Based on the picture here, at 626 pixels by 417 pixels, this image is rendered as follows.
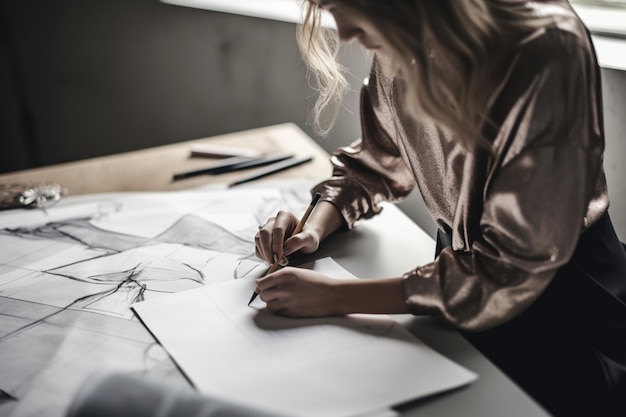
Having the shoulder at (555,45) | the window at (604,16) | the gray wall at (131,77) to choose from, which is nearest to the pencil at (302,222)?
the shoulder at (555,45)

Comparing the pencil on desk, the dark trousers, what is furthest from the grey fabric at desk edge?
the pencil on desk

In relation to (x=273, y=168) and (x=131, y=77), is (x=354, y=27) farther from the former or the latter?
(x=131, y=77)

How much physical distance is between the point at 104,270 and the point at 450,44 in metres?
0.49

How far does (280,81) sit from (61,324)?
1.19 metres

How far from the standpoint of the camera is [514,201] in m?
0.64

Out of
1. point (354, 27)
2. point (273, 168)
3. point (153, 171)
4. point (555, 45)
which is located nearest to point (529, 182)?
point (555, 45)

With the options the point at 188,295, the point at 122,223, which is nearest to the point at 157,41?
the point at 122,223

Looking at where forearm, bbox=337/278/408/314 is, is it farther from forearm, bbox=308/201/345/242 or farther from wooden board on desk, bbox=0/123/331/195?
wooden board on desk, bbox=0/123/331/195

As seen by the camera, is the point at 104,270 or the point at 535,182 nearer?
the point at 535,182

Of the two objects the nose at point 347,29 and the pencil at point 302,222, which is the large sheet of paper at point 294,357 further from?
the nose at point 347,29

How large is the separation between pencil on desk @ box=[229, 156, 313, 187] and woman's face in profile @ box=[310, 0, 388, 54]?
0.46 meters

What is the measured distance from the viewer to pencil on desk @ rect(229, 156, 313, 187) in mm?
1140

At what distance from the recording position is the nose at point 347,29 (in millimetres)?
684

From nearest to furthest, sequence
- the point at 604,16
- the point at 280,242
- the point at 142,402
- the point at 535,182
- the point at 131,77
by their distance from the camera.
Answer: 1. the point at 142,402
2. the point at 535,182
3. the point at 280,242
4. the point at 604,16
5. the point at 131,77
